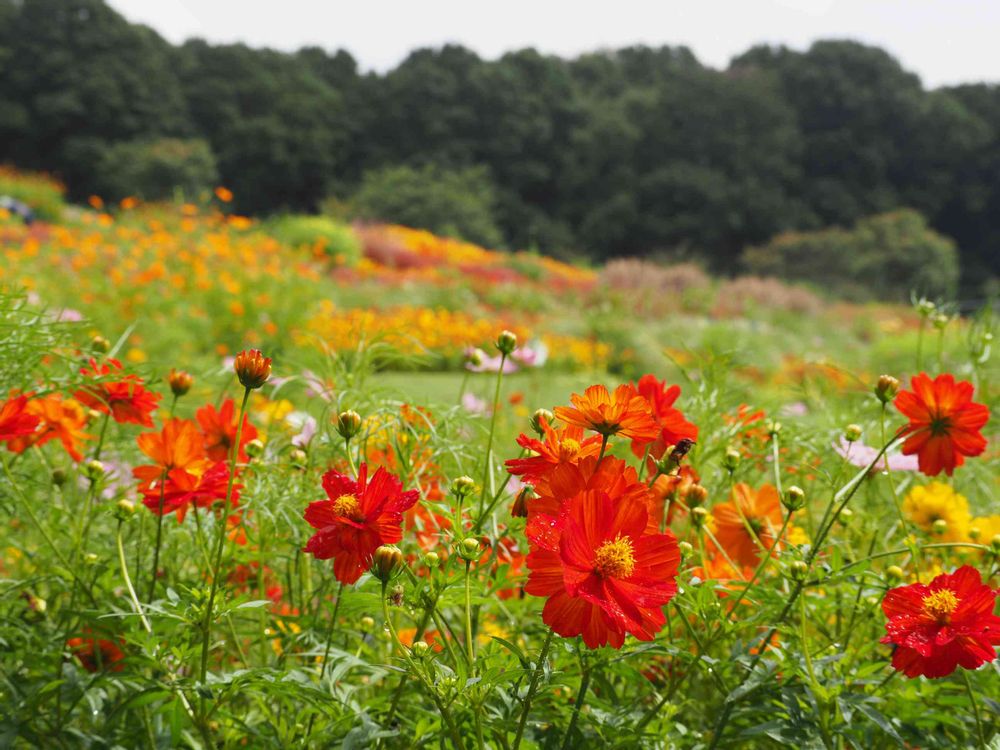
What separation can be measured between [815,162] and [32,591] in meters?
23.7

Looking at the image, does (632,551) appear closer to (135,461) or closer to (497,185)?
(135,461)

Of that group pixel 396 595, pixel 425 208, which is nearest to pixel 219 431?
pixel 396 595

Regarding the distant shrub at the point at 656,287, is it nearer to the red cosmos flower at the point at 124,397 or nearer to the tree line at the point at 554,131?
the red cosmos flower at the point at 124,397

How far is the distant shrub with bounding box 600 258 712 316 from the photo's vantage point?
7.79 m

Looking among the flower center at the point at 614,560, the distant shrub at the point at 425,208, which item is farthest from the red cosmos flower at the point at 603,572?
the distant shrub at the point at 425,208

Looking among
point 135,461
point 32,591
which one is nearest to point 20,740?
point 32,591

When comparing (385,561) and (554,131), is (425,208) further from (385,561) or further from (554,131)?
(385,561)

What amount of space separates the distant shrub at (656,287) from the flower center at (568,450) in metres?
7.07

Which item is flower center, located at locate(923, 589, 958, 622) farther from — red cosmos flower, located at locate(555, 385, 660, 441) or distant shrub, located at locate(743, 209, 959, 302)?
distant shrub, located at locate(743, 209, 959, 302)

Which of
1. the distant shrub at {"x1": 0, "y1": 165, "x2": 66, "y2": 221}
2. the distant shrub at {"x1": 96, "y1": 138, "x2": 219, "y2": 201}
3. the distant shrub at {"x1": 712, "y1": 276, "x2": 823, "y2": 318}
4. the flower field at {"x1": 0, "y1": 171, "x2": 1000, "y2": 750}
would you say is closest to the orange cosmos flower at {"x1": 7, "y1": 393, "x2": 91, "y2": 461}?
the flower field at {"x1": 0, "y1": 171, "x2": 1000, "y2": 750}

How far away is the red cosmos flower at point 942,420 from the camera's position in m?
0.66

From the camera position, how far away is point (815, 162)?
22.1 m

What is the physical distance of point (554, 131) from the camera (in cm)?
2183

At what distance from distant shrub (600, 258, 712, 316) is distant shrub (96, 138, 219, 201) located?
9107mm
